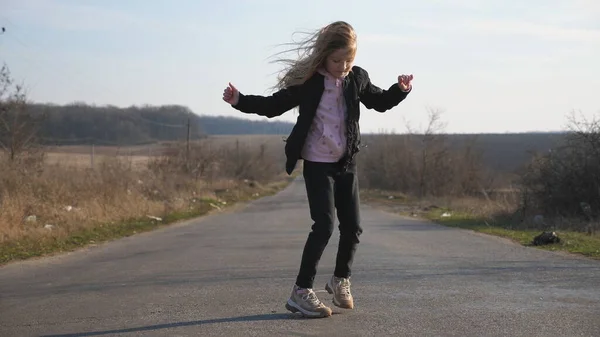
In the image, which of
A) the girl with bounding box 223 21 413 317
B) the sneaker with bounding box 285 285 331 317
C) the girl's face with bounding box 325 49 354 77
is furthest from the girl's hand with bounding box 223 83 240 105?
the sneaker with bounding box 285 285 331 317

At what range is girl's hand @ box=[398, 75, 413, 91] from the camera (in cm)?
499

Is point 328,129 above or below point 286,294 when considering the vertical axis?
above

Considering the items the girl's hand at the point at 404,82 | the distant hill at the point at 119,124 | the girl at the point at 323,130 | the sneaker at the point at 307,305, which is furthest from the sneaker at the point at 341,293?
the distant hill at the point at 119,124

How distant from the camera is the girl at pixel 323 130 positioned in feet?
15.4

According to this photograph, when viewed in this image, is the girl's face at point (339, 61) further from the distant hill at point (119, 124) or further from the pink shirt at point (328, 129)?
the distant hill at point (119, 124)

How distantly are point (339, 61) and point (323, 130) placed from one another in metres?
0.48

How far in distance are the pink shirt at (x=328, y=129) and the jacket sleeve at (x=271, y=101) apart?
0.19m

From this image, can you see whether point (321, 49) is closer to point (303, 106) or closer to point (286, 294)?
point (303, 106)

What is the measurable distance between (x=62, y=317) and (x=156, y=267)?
3.04 meters

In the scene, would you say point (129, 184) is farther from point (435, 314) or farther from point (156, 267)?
point (435, 314)

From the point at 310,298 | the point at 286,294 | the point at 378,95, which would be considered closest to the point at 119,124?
the point at 286,294

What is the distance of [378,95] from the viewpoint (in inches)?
197

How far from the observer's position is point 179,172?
3634 centimetres

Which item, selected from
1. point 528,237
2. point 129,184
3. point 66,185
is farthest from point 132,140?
point 528,237
